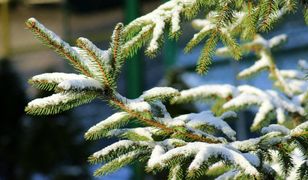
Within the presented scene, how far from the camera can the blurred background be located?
8211 mm

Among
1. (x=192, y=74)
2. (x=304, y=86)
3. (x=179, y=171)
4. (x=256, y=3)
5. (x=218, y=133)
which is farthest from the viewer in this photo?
(x=192, y=74)

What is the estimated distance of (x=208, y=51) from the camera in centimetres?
202

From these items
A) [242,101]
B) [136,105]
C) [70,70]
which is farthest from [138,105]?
[70,70]

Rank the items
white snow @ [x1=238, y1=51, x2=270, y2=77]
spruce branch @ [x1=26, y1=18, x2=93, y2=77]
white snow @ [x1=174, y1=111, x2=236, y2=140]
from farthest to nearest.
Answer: white snow @ [x1=238, y1=51, x2=270, y2=77] < white snow @ [x1=174, y1=111, x2=236, y2=140] < spruce branch @ [x1=26, y1=18, x2=93, y2=77]

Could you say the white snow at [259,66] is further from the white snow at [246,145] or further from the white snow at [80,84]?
the white snow at [80,84]

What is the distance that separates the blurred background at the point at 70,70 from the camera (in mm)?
8211

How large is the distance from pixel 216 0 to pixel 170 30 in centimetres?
17

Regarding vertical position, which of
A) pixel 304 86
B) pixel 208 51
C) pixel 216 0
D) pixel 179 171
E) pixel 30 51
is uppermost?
pixel 216 0

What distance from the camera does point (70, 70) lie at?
1037cm

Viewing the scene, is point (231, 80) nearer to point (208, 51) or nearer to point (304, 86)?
point (304, 86)

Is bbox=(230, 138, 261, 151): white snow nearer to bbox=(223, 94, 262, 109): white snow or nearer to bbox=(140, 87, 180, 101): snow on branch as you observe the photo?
bbox=(140, 87, 180, 101): snow on branch

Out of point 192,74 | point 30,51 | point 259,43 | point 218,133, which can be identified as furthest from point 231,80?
point 218,133

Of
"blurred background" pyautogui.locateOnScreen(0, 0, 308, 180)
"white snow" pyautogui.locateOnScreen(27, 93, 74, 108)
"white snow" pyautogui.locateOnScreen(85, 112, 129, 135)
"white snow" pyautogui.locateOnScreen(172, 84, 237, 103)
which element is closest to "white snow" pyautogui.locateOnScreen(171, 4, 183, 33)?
"white snow" pyautogui.locateOnScreen(85, 112, 129, 135)

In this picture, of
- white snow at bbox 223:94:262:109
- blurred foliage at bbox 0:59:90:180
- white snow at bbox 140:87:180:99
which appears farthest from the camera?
blurred foliage at bbox 0:59:90:180
